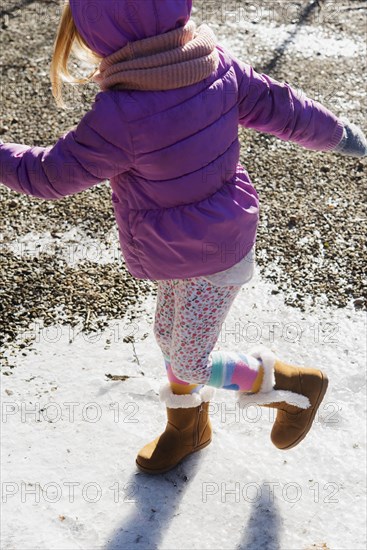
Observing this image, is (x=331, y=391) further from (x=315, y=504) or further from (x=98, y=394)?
(x=98, y=394)

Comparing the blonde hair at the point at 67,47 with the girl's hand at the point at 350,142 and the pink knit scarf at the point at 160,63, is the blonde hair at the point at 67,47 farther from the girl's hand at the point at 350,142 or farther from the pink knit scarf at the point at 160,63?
the girl's hand at the point at 350,142

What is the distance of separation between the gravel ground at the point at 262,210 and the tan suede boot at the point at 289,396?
0.78 m

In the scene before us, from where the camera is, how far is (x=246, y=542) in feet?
7.97

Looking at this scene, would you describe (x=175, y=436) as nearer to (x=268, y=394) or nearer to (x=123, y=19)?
(x=268, y=394)

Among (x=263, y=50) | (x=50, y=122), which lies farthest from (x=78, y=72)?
(x=263, y=50)

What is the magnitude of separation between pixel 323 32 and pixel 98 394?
131 inches

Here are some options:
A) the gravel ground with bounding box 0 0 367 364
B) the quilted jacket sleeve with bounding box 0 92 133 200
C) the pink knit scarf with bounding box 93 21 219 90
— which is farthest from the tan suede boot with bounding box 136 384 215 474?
the pink knit scarf with bounding box 93 21 219 90

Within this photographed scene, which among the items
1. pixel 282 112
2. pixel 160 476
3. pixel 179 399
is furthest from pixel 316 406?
pixel 282 112

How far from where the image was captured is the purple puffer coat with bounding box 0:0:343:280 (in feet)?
6.29

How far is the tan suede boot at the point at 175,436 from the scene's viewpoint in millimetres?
2598

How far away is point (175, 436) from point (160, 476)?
0.14 m

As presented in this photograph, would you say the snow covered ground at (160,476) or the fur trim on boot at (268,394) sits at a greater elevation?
the fur trim on boot at (268,394)

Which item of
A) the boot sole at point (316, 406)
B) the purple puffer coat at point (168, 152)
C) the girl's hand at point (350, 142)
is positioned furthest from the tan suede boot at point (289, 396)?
the girl's hand at point (350, 142)

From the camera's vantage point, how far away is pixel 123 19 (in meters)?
1.86
